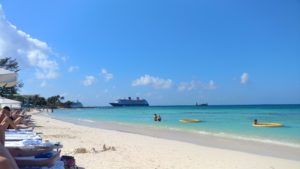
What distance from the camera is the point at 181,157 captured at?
8695mm

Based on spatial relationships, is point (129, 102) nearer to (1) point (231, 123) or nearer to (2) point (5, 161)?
(1) point (231, 123)

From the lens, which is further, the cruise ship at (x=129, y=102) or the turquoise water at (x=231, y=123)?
the cruise ship at (x=129, y=102)

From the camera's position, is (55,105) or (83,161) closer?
(83,161)

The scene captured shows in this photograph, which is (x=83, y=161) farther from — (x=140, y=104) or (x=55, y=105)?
(x=140, y=104)

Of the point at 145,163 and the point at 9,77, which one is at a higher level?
the point at 9,77

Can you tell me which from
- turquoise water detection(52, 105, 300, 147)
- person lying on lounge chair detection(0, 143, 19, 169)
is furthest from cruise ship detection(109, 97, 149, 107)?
person lying on lounge chair detection(0, 143, 19, 169)

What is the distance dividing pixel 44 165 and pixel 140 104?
415 feet

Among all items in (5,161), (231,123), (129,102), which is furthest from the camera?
(129,102)

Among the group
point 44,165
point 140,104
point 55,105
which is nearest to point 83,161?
point 44,165

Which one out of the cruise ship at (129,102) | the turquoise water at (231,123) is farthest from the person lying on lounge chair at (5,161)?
the cruise ship at (129,102)

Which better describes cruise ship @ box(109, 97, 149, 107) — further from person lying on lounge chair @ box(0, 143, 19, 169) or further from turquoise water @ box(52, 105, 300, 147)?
person lying on lounge chair @ box(0, 143, 19, 169)

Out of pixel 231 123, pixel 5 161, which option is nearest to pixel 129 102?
pixel 231 123

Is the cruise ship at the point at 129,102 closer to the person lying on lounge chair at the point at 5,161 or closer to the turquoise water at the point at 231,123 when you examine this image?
the turquoise water at the point at 231,123

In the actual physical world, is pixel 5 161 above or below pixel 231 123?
above
